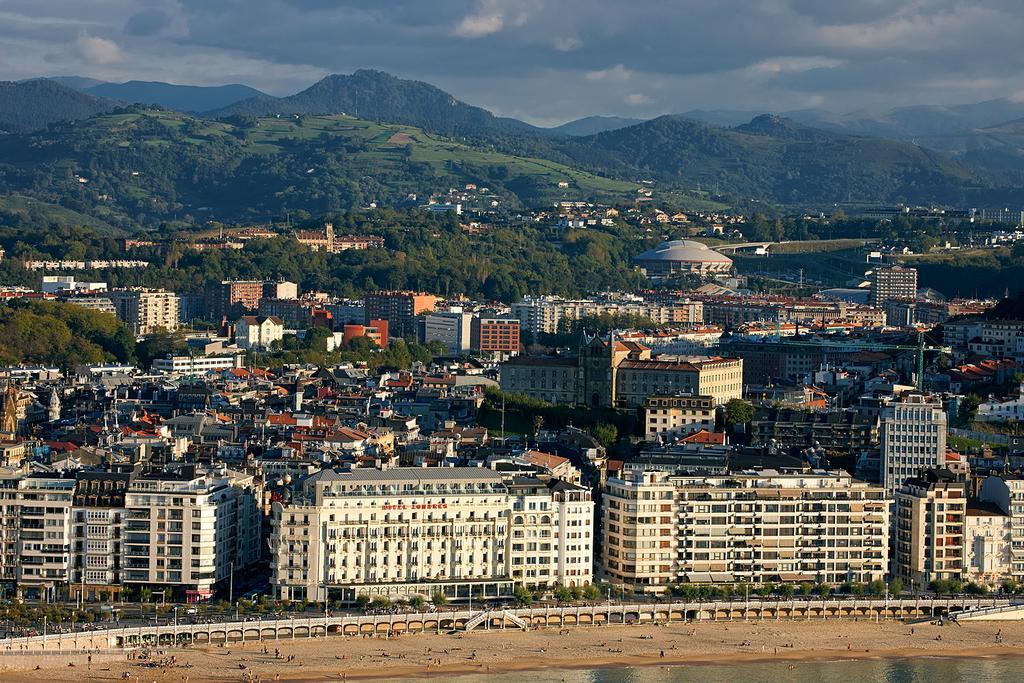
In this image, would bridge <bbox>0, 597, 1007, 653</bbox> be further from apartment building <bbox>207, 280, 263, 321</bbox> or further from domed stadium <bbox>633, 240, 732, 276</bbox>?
domed stadium <bbox>633, 240, 732, 276</bbox>

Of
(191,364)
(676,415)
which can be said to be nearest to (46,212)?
(191,364)

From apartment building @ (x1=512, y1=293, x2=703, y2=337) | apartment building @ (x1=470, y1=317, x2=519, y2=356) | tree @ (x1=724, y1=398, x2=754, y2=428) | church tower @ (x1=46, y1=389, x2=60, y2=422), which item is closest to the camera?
tree @ (x1=724, y1=398, x2=754, y2=428)

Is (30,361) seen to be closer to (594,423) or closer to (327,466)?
(594,423)

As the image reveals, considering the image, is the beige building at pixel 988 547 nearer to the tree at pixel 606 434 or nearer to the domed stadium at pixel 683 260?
the tree at pixel 606 434

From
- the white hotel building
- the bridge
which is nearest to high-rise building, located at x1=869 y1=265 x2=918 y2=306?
the bridge

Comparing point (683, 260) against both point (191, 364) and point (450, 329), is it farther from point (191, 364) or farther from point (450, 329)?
point (191, 364)

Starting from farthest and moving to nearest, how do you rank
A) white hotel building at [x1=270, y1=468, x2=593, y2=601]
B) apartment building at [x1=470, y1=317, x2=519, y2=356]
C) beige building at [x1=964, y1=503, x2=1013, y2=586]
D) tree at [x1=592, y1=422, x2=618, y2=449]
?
apartment building at [x1=470, y1=317, x2=519, y2=356] → tree at [x1=592, y1=422, x2=618, y2=449] → beige building at [x1=964, y1=503, x2=1013, y2=586] → white hotel building at [x1=270, y1=468, x2=593, y2=601]

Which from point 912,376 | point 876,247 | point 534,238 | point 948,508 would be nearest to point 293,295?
point 534,238
